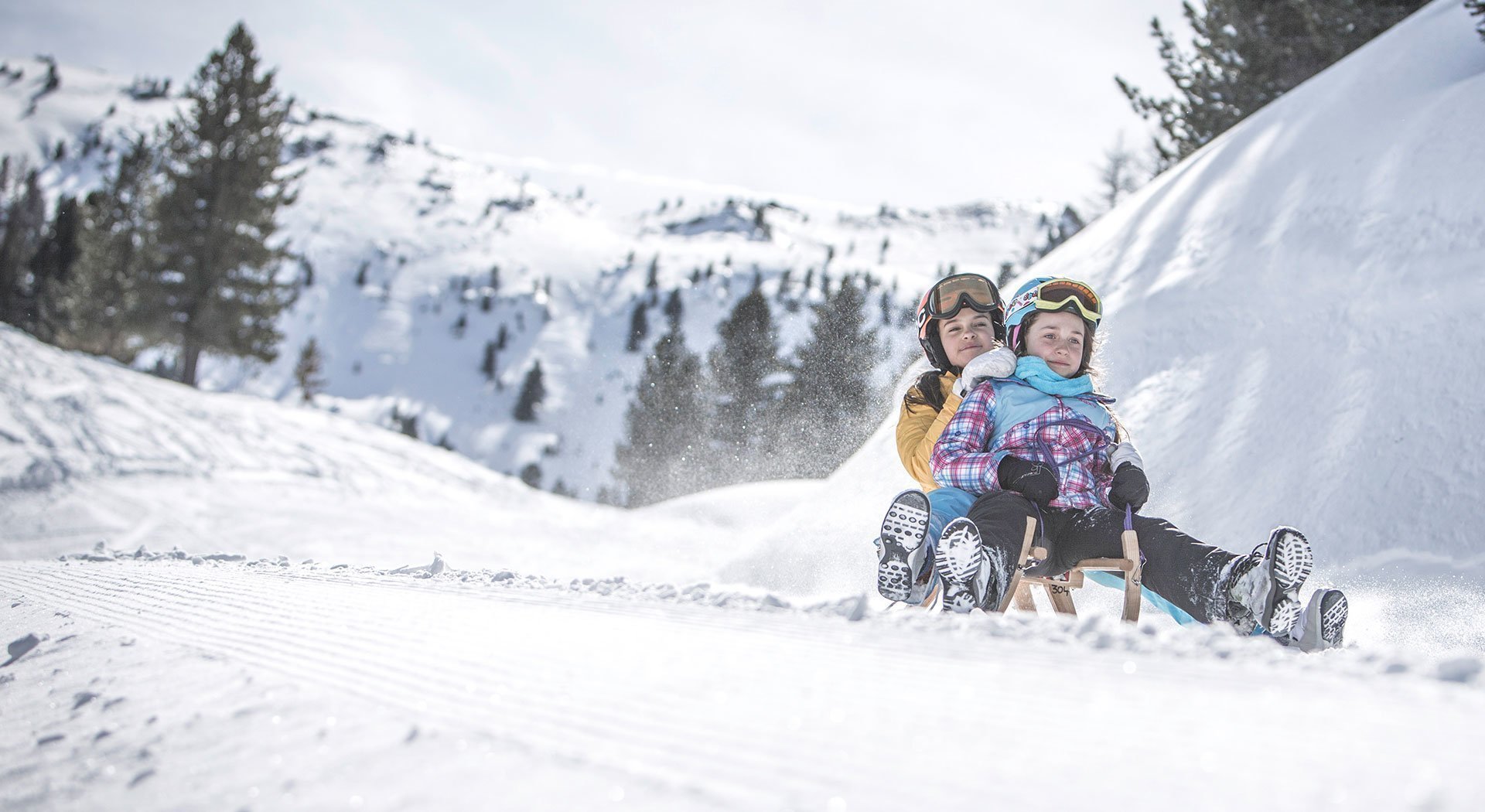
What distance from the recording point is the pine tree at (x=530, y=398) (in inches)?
3868

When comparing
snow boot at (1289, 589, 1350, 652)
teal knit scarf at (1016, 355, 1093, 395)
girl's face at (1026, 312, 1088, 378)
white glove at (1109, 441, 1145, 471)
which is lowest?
snow boot at (1289, 589, 1350, 652)

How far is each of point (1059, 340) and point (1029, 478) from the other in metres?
0.61

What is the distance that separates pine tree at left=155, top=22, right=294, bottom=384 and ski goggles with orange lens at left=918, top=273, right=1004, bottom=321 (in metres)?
20.4

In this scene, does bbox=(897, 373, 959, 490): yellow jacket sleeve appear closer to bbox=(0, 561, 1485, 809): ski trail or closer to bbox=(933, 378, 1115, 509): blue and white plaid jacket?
bbox=(933, 378, 1115, 509): blue and white plaid jacket

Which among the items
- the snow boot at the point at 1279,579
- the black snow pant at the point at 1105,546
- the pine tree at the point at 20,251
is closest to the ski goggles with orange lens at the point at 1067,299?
the black snow pant at the point at 1105,546

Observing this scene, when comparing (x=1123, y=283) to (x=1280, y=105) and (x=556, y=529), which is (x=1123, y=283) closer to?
(x=1280, y=105)

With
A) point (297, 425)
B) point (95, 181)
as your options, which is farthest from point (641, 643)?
point (95, 181)

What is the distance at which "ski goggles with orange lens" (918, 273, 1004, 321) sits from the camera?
129 inches

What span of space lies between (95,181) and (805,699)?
182 meters

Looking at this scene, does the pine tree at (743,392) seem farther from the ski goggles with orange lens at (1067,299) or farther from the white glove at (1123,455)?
the white glove at (1123,455)

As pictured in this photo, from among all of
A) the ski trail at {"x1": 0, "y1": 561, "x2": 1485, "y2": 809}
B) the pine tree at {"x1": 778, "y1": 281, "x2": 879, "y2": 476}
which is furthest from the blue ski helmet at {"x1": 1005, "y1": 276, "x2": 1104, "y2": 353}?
the pine tree at {"x1": 778, "y1": 281, "x2": 879, "y2": 476}

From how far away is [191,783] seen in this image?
939 mm

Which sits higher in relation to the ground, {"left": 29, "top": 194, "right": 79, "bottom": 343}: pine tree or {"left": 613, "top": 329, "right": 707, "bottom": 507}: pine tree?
{"left": 29, "top": 194, "right": 79, "bottom": 343}: pine tree

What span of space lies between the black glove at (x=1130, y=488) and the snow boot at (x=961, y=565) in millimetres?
558
